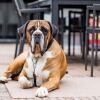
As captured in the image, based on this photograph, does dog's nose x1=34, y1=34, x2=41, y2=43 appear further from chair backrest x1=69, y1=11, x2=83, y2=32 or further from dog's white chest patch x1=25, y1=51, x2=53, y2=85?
chair backrest x1=69, y1=11, x2=83, y2=32

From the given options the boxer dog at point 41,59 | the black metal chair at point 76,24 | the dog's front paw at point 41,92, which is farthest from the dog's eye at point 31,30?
the black metal chair at point 76,24

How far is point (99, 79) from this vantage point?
6766mm

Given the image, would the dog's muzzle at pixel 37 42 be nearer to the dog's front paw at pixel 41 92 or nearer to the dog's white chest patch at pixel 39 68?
the dog's white chest patch at pixel 39 68

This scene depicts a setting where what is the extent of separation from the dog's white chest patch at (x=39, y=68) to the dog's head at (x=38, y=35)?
0.26 feet

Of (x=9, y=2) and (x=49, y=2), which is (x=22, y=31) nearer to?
(x=49, y=2)

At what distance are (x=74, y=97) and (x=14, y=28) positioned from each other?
11.6m

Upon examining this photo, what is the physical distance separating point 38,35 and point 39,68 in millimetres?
411

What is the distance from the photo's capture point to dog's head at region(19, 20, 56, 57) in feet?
18.4

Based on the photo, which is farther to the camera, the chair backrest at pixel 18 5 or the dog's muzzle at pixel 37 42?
the chair backrest at pixel 18 5

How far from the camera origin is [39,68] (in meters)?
5.74

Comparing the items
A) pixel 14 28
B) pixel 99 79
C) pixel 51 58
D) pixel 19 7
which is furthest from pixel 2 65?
pixel 14 28

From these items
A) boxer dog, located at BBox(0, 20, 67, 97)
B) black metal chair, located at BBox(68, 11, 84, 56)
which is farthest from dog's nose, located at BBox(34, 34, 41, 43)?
black metal chair, located at BBox(68, 11, 84, 56)

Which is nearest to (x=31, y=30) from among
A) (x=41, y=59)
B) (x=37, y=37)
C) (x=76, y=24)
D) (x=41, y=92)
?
(x=37, y=37)

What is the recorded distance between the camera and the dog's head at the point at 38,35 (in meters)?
5.62
